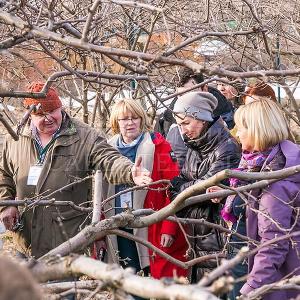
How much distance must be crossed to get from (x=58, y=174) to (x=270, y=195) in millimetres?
1651

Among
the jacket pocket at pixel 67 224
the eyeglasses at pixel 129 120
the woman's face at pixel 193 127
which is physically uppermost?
the eyeglasses at pixel 129 120

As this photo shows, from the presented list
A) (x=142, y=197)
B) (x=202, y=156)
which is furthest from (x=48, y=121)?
(x=202, y=156)

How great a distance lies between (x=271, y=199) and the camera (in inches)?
154

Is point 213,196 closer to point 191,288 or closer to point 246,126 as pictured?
point 246,126

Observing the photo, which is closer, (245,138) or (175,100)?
(245,138)

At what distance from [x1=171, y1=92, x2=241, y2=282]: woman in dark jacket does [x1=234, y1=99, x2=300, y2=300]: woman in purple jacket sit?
0.80m

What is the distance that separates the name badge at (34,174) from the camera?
496cm

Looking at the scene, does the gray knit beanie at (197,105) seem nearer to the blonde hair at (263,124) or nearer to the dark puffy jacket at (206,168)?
the dark puffy jacket at (206,168)

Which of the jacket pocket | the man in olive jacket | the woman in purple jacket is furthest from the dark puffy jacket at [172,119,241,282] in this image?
the woman in purple jacket

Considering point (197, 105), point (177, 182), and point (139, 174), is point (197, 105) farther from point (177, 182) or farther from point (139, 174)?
point (139, 174)

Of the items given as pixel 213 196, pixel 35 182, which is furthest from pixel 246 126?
pixel 35 182

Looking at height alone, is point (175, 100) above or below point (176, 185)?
above

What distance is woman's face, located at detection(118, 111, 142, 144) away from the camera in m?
5.33

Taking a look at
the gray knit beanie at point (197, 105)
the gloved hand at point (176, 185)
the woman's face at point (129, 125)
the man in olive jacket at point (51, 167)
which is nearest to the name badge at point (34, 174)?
the man in olive jacket at point (51, 167)
